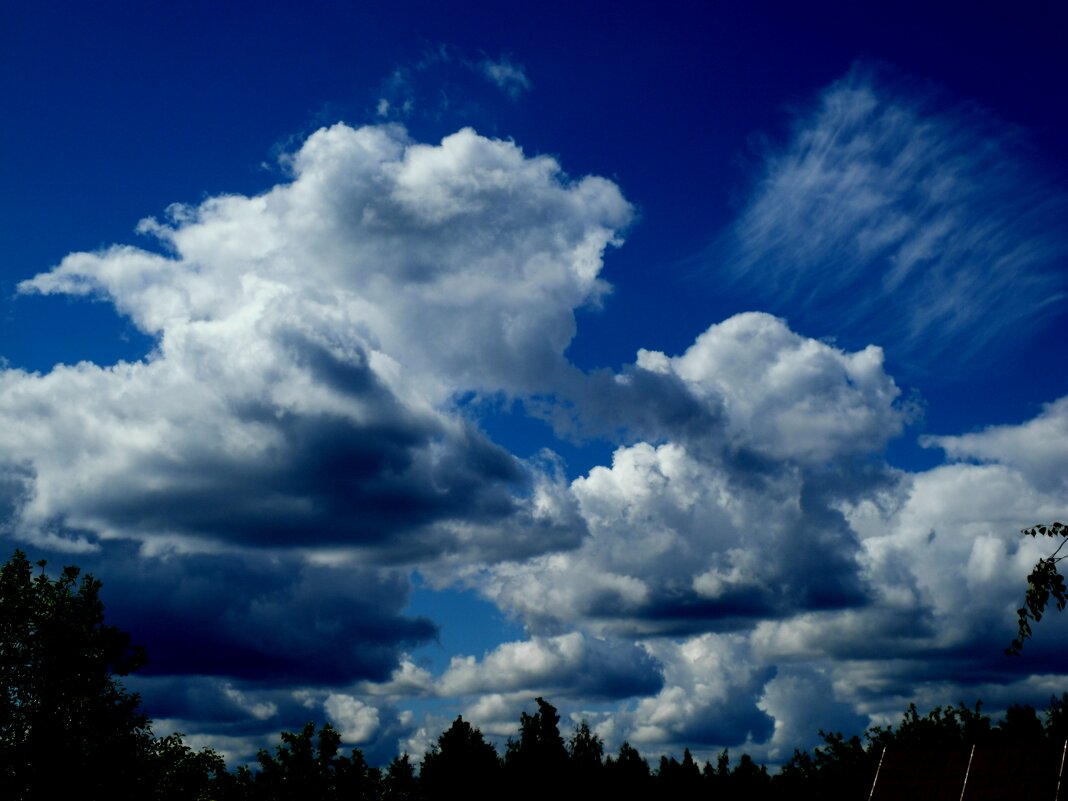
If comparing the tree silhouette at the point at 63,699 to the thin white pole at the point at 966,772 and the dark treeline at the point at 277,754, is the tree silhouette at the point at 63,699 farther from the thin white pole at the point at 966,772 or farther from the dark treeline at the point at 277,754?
the thin white pole at the point at 966,772

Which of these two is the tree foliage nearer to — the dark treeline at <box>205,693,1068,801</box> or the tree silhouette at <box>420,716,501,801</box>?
the dark treeline at <box>205,693,1068,801</box>

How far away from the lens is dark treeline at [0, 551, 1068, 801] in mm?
46406

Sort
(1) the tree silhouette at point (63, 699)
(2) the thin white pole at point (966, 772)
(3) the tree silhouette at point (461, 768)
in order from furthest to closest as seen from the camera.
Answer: (3) the tree silhouette at point (461, 768), (2) the thin white pole at point (966, 772), (1) the tree silhouette at point (63, 699)

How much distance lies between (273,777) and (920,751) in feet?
155

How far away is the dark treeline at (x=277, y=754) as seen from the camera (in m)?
46.4

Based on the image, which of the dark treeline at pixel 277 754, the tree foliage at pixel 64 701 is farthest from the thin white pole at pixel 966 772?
the tree foliage at pixel 64 701

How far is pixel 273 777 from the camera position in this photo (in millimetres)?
71875

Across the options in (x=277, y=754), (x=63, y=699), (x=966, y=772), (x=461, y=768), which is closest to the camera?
(x=63, y=699)

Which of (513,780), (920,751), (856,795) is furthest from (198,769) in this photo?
(856,795)

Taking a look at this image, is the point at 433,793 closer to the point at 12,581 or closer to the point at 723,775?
the point at 723,775

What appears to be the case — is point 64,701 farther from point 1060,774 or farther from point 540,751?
point 540,751

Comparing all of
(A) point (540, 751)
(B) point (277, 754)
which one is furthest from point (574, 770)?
(B) point (277, 754)

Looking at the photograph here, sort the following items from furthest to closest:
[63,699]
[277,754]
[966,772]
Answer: [277,754] → [966,772] → [63,699]

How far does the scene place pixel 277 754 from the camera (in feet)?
237
